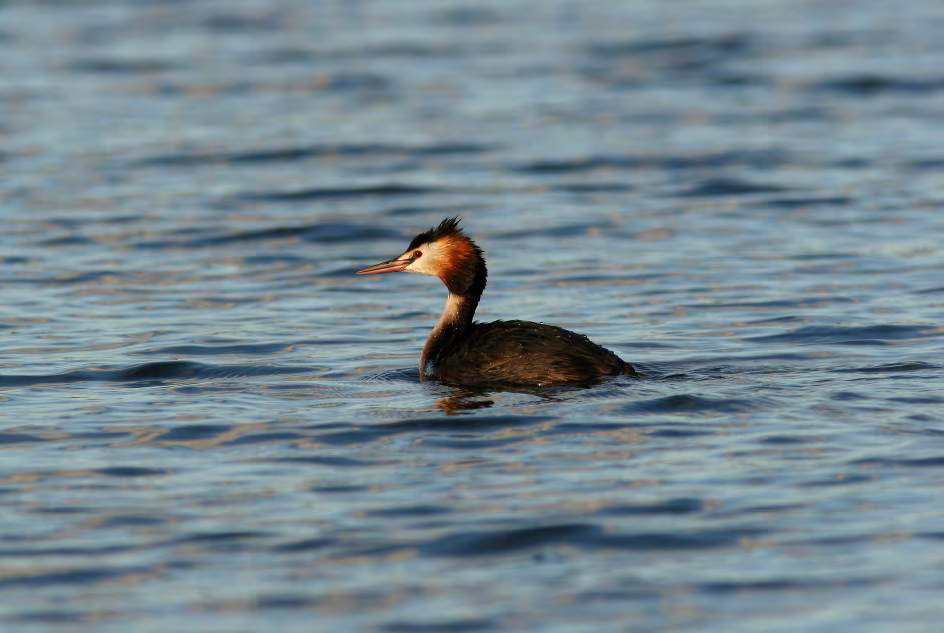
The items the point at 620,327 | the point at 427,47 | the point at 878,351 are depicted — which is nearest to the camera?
the point at 878,351

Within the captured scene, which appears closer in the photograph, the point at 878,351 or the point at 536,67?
the point at 878,351

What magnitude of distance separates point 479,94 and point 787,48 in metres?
5.91

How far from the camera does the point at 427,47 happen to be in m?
28.9

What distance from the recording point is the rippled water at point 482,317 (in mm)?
7766

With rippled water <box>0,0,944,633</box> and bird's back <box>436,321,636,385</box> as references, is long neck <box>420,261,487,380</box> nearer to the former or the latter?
bird's back <box>436,321,636,385</box>

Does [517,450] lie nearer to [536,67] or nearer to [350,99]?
[350,99]

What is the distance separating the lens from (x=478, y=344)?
37.7ft

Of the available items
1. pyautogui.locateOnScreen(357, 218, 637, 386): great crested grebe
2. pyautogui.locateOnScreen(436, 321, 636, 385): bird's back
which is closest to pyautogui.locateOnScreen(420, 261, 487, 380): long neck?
pyautogui.locateOnScreen(357, 218, 637, 386): great crested grebe

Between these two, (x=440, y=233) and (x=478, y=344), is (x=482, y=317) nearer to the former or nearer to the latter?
(x=440, y=233)

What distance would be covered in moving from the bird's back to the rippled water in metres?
0.18

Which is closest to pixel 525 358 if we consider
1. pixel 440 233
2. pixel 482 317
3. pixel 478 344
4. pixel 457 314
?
pixel 478 344

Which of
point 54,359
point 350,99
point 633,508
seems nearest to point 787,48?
point 350,99

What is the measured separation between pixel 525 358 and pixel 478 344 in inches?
18.3

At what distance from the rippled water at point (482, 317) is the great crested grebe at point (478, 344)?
0.22 m
